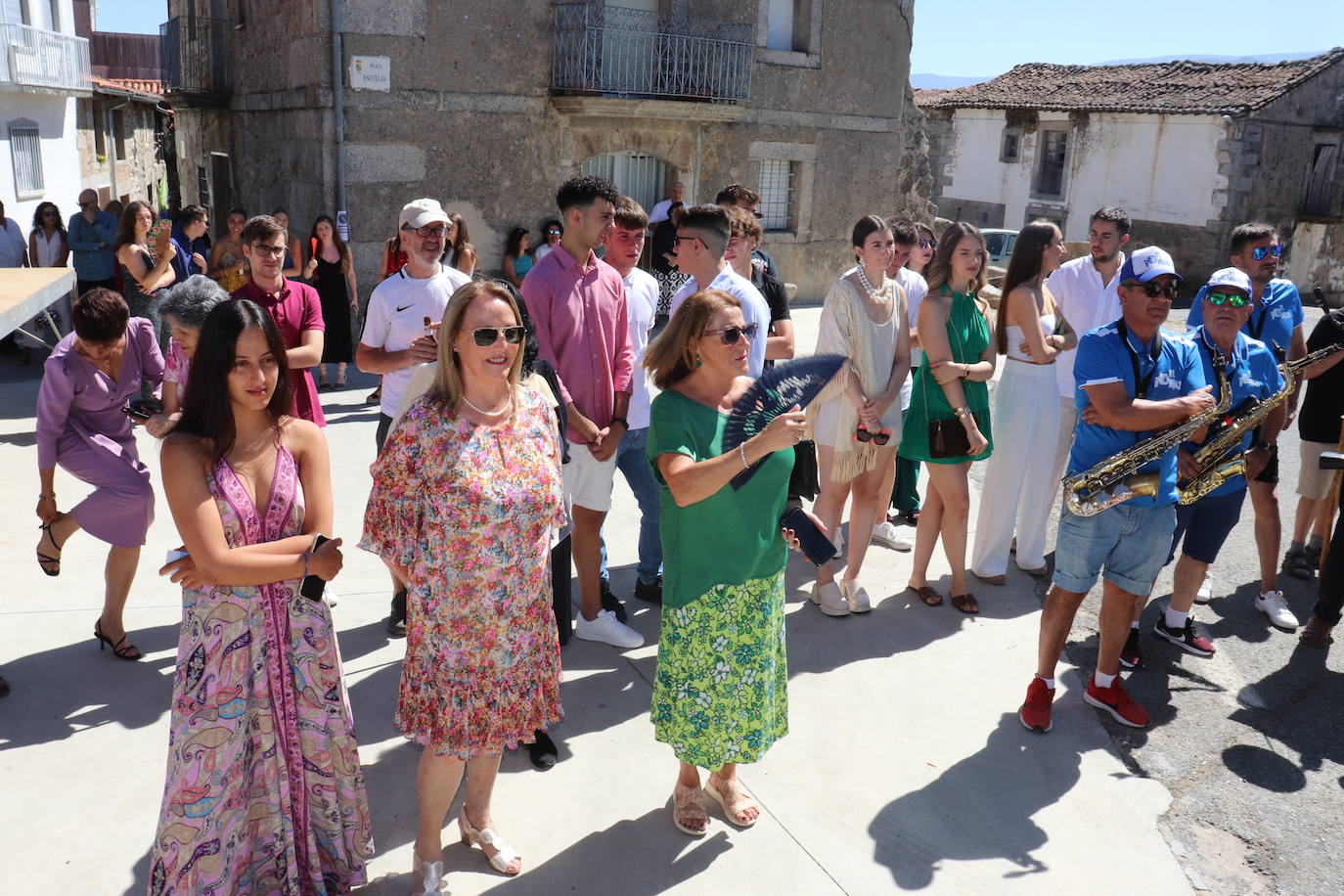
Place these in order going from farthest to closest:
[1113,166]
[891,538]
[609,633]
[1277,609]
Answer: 1. [1113,166]
2. [891,538]
3. [1277,609]
4. [609,633]

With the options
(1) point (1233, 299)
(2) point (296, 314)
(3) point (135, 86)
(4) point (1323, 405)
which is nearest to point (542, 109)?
(2) point (296, 314)

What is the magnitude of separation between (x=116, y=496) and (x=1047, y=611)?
3822 millimetres

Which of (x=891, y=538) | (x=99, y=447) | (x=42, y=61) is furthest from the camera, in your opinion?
(x=42, y=61)

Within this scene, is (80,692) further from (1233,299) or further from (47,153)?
(47,153)

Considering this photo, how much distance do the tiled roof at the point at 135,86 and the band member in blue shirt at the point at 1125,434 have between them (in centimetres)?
2313

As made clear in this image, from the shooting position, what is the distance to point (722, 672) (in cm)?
318

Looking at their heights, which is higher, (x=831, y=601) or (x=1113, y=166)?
(x=1113, y=166)

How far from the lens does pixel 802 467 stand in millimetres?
4590

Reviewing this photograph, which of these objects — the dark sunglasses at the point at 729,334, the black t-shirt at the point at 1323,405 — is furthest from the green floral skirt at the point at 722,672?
the black t-shirt at the point at 1323,405

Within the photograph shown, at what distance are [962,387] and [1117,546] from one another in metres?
1.27

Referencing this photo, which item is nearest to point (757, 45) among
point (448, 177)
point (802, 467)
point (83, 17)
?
point (448, 177)

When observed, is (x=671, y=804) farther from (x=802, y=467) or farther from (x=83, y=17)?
(x=83, y=17)

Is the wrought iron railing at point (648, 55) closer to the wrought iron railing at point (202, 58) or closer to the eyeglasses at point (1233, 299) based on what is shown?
the wrought iron railing at point (202, 58)

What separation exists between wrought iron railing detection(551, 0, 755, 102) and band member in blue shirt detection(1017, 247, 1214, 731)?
9526 millimetres
